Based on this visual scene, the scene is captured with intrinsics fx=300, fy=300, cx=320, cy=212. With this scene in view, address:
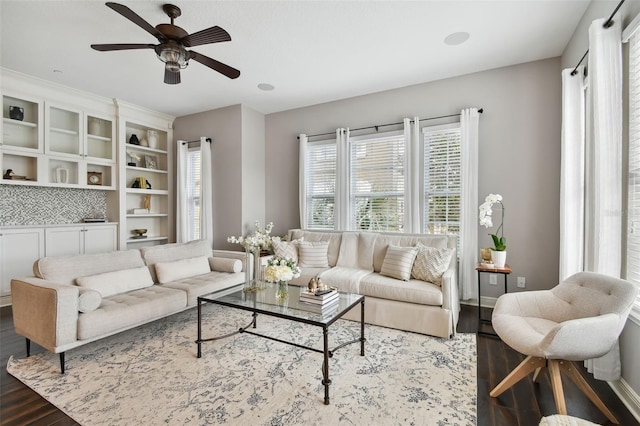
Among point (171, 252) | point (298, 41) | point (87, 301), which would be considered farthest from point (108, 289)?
point (298, 41)

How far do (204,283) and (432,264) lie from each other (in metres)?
2.51

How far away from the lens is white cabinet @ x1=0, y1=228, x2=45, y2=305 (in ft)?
12.2

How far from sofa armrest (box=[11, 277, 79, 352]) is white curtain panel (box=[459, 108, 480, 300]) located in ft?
12.8

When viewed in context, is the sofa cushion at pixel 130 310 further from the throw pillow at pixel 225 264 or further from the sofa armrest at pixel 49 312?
the throw pillow at pixel 225 264

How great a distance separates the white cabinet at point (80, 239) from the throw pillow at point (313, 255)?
3.12 metres

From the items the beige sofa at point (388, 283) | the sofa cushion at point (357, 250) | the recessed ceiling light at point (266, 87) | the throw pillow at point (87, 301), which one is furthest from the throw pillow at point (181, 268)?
the recessed ceiling light at point (266, 87)

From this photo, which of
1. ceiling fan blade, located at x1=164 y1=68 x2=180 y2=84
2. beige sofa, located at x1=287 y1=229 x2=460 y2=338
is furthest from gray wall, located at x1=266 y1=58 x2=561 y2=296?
ceiling fan blade, located at x1=164 y1=68 x2=180 y2=84

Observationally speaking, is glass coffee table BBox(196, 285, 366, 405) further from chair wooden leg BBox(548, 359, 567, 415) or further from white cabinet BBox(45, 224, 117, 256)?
white cabinet BBox(45, 224, 117, 256)

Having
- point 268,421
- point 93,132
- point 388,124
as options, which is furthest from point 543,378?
point 93,132

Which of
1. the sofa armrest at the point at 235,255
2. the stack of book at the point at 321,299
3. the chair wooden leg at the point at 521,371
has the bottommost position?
the chair wooden leg at the point at 521,371

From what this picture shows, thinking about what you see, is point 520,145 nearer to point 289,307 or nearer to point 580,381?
point 580,381

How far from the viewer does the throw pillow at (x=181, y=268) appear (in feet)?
11.0

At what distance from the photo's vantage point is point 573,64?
2.97 meters

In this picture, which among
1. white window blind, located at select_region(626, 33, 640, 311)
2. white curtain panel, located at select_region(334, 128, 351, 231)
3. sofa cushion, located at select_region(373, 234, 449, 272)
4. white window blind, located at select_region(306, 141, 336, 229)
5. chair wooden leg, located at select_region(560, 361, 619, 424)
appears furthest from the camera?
white window blind, located at select_region(306, 141, 336, 229)
